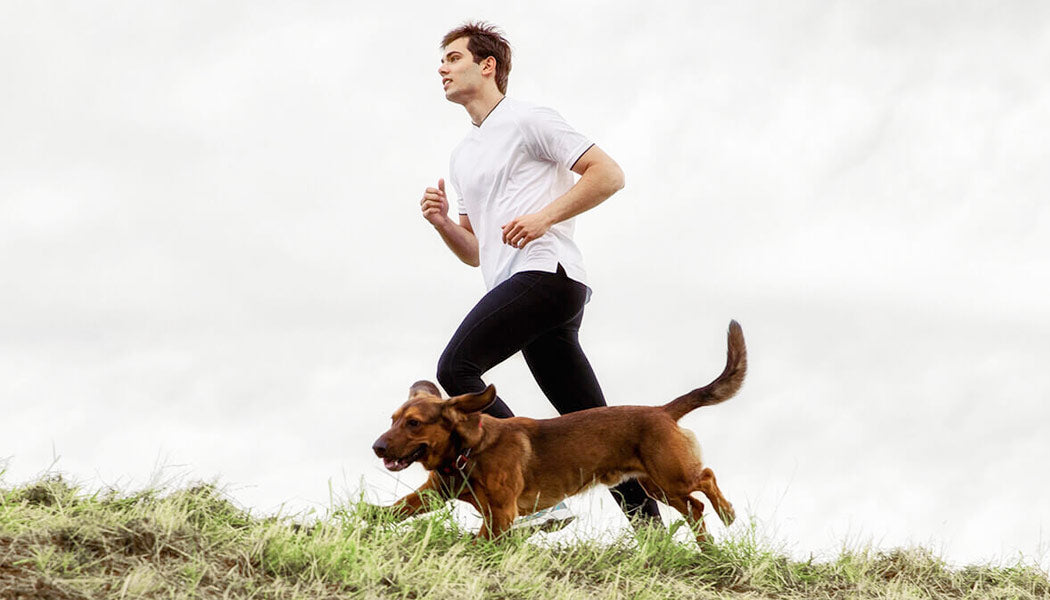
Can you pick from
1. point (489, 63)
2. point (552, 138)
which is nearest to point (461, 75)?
point (489, 63)

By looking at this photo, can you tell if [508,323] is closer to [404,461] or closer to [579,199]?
[579,199]

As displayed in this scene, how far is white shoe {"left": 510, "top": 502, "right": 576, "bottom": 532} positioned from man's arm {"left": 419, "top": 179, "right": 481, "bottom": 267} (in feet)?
4.96

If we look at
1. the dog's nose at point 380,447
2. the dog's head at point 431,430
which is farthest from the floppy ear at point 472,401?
the dog's nose at point 380,447

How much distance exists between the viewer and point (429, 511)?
5.62 metres

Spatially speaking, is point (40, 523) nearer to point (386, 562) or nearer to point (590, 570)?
point (386, 562)

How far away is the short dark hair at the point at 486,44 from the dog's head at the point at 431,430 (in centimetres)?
200

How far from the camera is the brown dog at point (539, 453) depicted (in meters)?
5.35

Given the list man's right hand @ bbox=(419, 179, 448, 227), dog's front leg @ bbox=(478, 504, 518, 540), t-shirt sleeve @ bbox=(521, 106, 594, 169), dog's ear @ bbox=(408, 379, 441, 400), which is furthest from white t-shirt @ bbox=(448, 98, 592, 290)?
dog's front leg @ bbox=(478, 504, 518, 540)

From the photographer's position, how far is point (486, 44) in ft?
20.6

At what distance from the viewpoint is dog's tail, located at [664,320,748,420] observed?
237 inches

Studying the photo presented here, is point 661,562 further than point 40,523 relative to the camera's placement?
Yes

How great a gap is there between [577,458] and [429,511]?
0.82 m

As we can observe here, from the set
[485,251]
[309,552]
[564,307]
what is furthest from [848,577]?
[309,552]

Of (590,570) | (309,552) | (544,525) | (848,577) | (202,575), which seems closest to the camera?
(202,575)
